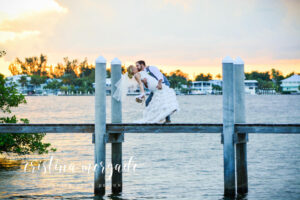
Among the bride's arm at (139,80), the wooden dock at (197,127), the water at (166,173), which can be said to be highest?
the bride's arm at (139,80)

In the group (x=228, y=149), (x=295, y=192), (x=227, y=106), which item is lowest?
(x=295, y=192)

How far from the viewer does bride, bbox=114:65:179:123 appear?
13.3m

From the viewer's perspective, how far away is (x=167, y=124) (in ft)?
41.0

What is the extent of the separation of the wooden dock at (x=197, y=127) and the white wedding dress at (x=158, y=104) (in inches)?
29.6

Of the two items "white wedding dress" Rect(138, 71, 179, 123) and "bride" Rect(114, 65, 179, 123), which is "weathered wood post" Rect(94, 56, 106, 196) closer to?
"bride" Rect(114, 65, 179, 123)

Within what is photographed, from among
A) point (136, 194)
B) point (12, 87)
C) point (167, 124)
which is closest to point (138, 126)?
point (167, 124)

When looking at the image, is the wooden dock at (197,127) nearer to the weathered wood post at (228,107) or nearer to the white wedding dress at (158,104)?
the weathered wood post at (228,107)

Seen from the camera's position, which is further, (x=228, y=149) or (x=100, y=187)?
(x=100, y=187)

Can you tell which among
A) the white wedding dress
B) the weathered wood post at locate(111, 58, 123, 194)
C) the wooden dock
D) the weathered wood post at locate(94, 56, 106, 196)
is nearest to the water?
the weathered wood post at locate(111, 58, 123, 194)

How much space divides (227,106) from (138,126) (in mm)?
2265

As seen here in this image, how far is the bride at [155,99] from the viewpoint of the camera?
13344 millimetres

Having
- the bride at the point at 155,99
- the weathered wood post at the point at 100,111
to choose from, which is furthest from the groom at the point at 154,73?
the weathered wood post at the point at 100,111

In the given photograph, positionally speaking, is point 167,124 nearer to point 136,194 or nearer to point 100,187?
point 100,187

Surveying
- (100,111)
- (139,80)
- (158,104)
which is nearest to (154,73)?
(139,80)
